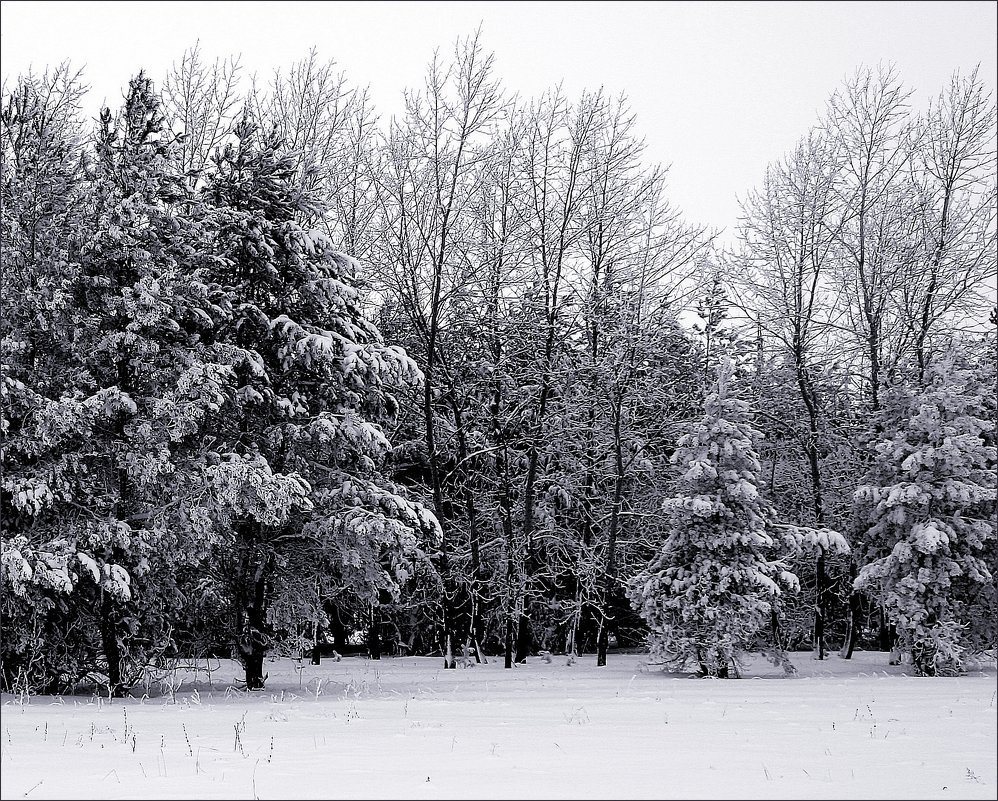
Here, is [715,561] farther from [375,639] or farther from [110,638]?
[375,639]

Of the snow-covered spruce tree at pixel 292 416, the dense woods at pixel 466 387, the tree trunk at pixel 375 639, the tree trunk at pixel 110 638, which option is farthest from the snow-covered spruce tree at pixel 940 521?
the tree trunk at pixel 110 638

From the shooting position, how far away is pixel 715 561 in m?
20.4

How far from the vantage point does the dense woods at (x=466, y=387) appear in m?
16.3

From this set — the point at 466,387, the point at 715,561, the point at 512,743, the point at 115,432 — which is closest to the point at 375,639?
the point at 466,387

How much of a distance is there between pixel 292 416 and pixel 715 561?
8.97 m

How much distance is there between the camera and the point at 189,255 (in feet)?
58.2

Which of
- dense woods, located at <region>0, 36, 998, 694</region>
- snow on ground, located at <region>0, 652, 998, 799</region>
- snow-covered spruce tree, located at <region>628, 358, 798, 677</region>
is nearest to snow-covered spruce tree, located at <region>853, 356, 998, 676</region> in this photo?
dense woods, located at <region>0, 36, 998, 694</region>

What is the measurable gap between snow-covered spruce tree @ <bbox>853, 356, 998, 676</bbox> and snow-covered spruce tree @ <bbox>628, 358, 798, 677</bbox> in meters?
2.37

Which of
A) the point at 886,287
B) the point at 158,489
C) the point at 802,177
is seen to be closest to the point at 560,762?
the point at 158,489

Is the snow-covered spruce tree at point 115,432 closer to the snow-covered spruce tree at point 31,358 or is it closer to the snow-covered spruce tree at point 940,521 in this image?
the snow-covered spruce tree at point 31,358

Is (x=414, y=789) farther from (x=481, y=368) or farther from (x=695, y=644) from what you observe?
(x=481, y=368)

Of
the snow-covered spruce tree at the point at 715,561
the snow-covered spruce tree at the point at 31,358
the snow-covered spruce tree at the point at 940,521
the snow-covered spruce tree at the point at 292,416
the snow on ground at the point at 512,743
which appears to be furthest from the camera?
the snow-covered spruce tree at the point at 940,521

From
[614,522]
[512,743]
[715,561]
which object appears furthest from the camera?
[614,522]

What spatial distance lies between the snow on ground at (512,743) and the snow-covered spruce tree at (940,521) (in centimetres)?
283
